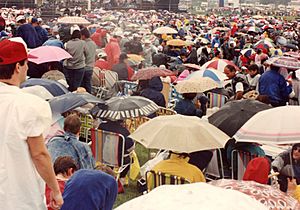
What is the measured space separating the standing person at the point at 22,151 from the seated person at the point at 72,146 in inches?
70.5

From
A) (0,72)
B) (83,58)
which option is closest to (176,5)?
(83,58)

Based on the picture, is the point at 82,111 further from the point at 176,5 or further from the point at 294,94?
Answer: the point at 176,5

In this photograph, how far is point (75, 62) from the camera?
1005cm

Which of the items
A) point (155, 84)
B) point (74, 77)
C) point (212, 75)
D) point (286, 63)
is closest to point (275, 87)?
point (286, 63)

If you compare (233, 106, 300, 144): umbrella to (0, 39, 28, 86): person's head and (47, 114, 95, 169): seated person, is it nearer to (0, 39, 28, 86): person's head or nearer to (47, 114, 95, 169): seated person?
(47, 114, 95, 169): seated person

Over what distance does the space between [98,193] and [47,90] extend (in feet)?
12.3

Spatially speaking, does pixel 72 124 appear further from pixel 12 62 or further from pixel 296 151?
pixel 296 151

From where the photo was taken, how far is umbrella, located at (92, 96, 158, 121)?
6.29m

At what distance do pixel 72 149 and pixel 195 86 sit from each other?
2989mm

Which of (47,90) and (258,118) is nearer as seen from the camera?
(258,118)

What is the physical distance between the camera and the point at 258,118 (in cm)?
520

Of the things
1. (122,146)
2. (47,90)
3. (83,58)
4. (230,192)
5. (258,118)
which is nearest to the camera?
(230,192)

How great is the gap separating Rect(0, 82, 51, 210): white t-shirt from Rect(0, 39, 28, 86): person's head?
15 cm

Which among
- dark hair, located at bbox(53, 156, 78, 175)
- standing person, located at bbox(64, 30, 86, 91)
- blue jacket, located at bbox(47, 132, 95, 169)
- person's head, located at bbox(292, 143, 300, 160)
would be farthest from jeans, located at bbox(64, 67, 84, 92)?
dark hair, located at bbox(53, 156, 78, 175)
